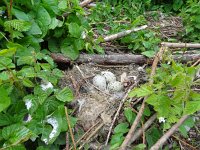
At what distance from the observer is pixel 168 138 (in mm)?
2086

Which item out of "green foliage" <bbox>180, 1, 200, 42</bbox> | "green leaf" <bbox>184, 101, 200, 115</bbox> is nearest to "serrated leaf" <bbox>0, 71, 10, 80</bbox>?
"green leaf" <bbox>184, 101, 200, 115</bbox>

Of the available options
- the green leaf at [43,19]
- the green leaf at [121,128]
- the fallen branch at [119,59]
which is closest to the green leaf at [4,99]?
the green leaf at [121,128]

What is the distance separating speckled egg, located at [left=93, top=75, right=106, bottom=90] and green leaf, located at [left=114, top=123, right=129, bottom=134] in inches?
15.3

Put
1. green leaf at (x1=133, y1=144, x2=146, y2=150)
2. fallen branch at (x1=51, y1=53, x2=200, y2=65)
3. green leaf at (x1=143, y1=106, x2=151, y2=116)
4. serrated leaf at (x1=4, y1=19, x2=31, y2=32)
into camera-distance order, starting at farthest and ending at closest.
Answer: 1. fallen branch at (x1=51, y1=53, x2=200, y2=65)
2. serrated leaf at (x1=4, y1=19, x2=31, y2=32)
3. green leaf at (x1=143, y1=106, x2=151, y2=116)
4. green leaf at (x1=133, y1=144, x2=146, y2=150)

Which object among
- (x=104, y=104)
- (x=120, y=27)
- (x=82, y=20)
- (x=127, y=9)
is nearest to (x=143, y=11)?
(x=127, y=9)

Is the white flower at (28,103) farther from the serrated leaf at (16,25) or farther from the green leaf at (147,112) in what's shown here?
the green leaf at (147,112)

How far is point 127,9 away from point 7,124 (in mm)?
2543

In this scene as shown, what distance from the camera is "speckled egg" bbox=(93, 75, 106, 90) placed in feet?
7.92

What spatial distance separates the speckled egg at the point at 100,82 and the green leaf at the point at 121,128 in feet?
1.27

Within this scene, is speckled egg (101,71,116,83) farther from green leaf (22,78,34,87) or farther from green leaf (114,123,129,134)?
green leaf (22,78,34,87)

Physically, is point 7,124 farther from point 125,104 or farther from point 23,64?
point 125,104

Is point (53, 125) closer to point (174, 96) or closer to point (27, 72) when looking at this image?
point (27, 72)

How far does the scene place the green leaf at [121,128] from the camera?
2.06 metres

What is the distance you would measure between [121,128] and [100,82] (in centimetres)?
45
